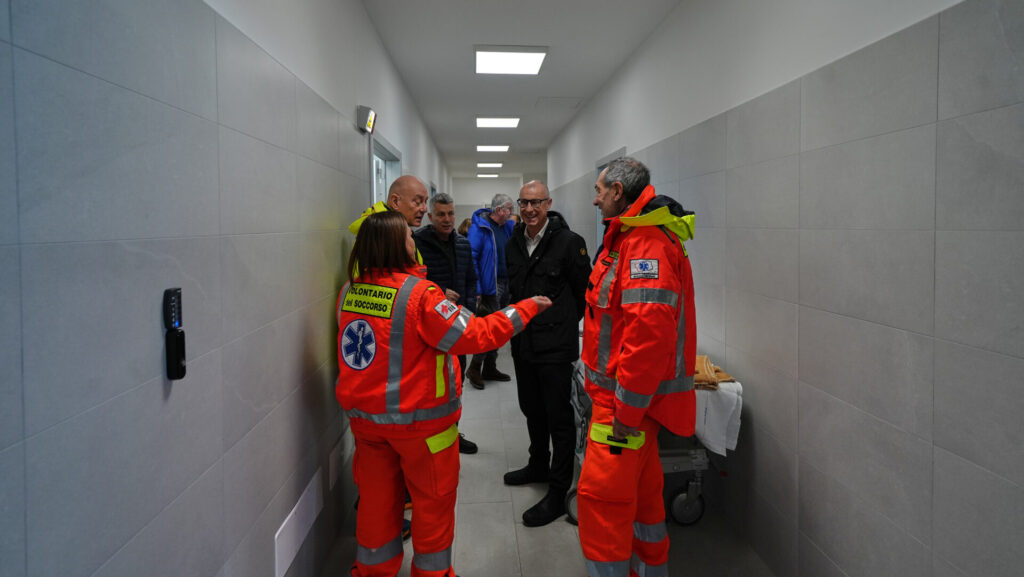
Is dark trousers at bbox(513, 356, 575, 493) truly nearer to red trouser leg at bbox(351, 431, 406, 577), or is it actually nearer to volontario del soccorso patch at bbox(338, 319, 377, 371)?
red trouser leg at bbox(351, 431, 406, 577)

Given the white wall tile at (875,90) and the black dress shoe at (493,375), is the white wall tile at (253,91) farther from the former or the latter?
the black dress shoe at (493,375)

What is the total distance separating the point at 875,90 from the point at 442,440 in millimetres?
Result: 1919

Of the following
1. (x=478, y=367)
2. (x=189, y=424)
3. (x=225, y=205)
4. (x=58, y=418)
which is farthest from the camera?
(x=478, y=367)

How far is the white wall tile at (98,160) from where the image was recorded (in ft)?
2.64

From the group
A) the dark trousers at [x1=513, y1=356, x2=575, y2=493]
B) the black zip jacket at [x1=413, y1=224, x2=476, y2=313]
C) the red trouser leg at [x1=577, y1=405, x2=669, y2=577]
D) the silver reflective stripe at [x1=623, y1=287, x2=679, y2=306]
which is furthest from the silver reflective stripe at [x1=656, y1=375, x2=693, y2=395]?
the black zip jacket at [x1=413, y1=224, x2=476, y2=313]

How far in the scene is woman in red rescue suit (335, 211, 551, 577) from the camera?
5.88 feet

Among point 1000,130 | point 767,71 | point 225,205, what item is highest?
point 767,71

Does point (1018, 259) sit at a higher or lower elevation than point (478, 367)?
higher

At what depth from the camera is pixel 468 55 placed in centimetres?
474

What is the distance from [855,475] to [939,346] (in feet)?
2.00

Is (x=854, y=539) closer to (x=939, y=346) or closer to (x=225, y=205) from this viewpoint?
(x=939, y=346)

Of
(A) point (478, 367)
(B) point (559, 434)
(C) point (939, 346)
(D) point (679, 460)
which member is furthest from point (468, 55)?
(C) point (939, 346)

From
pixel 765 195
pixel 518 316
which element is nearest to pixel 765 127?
pixel 765 195

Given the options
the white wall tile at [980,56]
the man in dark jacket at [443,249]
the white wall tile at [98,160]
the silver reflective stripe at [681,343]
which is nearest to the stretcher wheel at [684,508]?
the silver reflective stripe at [681,343]
